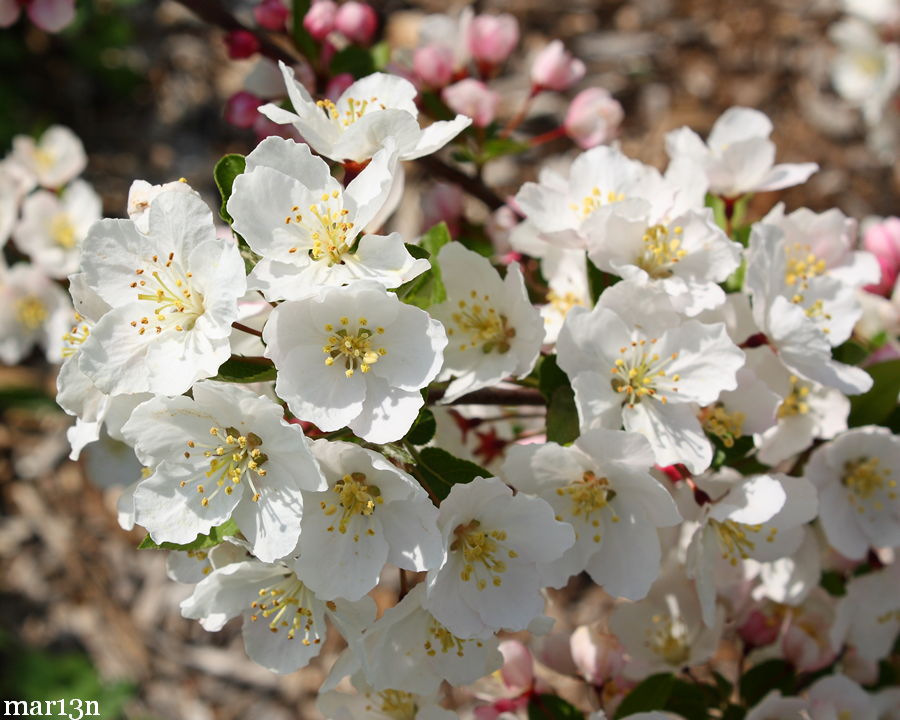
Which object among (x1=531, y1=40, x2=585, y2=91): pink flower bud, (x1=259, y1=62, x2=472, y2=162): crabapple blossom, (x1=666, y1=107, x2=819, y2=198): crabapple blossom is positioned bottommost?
(x1=531, y1=40, x2=585, y2=91): pink flower bud

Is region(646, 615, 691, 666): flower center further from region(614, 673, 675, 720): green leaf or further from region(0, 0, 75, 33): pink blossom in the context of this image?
region(0, 0, 75, 33): pink blossom

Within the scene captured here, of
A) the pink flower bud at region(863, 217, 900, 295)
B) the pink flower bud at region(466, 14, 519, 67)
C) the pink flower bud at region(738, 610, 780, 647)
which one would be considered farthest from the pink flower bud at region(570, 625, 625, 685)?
the pink flower bud at region(466, 14, 519, 67)

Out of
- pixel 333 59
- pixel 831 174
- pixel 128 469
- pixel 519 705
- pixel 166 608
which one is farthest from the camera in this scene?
pixel 831 174

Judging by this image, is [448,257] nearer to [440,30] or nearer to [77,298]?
[77,298]

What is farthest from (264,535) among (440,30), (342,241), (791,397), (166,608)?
(166,608)

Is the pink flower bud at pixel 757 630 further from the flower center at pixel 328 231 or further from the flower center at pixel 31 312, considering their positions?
the flower center at pixel 31 312

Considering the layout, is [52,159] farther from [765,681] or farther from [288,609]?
[765,681]
